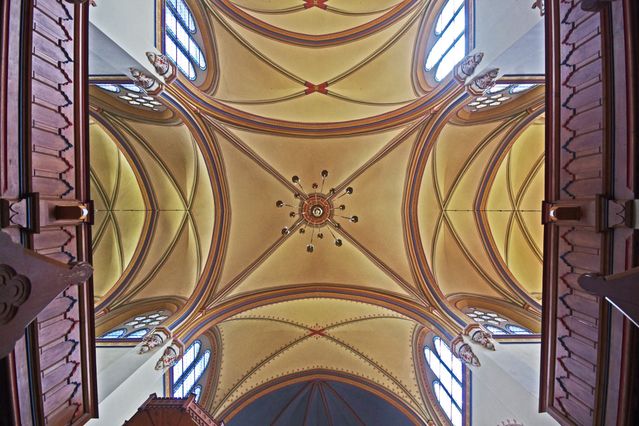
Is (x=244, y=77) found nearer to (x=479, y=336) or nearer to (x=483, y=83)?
(x=483, y=83)

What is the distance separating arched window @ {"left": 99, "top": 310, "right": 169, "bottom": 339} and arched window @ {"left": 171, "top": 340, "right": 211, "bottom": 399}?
1.47m

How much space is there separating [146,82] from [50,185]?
11.3 ft

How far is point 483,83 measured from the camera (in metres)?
7.06

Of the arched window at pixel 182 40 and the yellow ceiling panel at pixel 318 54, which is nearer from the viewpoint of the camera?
the arched window at pixel 182 40

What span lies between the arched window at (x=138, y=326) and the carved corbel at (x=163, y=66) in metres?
6.40

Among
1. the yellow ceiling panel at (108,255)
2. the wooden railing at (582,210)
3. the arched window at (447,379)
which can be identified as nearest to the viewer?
the wooden railing at (582,210)

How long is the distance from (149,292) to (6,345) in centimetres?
824

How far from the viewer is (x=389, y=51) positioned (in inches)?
442

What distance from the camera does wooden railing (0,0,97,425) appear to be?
4.29m

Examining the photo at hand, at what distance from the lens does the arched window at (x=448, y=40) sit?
863cm

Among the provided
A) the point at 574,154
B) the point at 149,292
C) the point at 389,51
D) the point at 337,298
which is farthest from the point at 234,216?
the point at 574,154

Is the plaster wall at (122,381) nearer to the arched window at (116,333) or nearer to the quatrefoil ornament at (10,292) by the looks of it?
the arched window at (116,333)

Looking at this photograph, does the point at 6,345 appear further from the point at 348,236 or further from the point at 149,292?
the point at 348,236

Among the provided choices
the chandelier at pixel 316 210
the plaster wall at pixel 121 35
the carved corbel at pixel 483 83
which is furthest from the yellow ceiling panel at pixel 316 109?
the plaster wall at pixel 121 35
